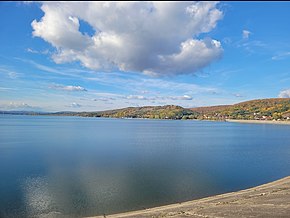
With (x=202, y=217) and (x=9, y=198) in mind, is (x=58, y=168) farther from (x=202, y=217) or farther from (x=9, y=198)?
(x=202, y=217)

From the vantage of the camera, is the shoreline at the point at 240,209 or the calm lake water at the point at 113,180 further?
the calm lake water at the point at 113,180

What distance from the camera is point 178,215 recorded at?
51.1 ft

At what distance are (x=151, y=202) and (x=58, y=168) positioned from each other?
1597 cm

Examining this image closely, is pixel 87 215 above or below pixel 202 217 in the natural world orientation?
below

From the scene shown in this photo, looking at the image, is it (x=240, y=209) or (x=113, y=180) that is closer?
(x=240, y=209)

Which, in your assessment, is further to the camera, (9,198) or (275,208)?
(9,198)

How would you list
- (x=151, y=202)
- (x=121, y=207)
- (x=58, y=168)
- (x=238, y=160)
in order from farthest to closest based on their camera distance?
(x=238, y=160) < (x=58, y=168) < (x=151, y=202) < (x=121, y=207)

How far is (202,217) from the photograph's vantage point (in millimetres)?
14898

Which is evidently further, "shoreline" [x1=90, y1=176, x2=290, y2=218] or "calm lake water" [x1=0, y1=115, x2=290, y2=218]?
"calm lake water" [x1=0, y1=115, x2=290, y2=218]

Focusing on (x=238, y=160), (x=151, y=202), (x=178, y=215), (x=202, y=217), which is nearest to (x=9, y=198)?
(x=151, y=202)

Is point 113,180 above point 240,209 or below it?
below

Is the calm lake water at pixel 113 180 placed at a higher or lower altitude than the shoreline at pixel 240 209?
lower

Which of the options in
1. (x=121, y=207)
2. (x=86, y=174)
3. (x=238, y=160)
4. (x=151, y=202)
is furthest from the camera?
(x=238, y=160)

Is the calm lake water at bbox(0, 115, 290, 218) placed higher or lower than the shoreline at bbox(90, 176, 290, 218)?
lower
